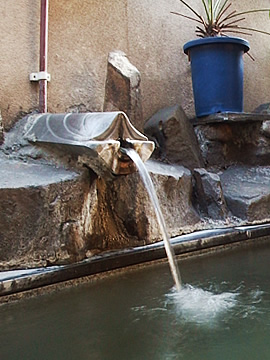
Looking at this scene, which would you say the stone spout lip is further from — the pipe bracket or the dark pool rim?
the pipe bracket

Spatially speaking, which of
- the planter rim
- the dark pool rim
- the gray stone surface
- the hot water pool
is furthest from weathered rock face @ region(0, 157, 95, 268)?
the planter rim

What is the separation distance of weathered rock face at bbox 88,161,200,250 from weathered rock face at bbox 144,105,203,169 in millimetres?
533

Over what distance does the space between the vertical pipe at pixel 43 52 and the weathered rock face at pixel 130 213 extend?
784 mm

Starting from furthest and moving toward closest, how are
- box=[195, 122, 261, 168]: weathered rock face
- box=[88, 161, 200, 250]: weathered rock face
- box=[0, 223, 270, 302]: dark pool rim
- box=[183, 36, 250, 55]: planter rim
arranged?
1. box=[195, 122, 261, 168]: weathered rock face
2. box=[183, 36, 250, 55]: planter rim
3. box=[88, 161, 200, 250]: weathered rock face
4. box=[0, 223, 270, 302]: dark pool rim

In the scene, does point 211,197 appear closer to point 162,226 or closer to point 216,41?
point 162,226

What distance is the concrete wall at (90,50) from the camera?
2725mm

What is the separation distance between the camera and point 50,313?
4.99ft

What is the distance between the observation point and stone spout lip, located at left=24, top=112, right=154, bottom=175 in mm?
1995

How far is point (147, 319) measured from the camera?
1.44 metres

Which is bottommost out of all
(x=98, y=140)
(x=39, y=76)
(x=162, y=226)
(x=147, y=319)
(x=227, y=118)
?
(x=147, y=319)

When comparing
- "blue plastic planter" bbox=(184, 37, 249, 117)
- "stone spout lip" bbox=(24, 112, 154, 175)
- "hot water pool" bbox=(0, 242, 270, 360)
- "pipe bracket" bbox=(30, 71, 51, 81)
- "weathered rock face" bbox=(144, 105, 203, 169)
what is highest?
"blue plastic planter" bbox=(184, 37, 249, 117)

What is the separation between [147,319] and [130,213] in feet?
2.94

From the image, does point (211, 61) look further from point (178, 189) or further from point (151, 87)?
point (178, 189)

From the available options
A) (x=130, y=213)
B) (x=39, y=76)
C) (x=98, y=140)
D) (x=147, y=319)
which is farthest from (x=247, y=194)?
(x=147, y=319)
